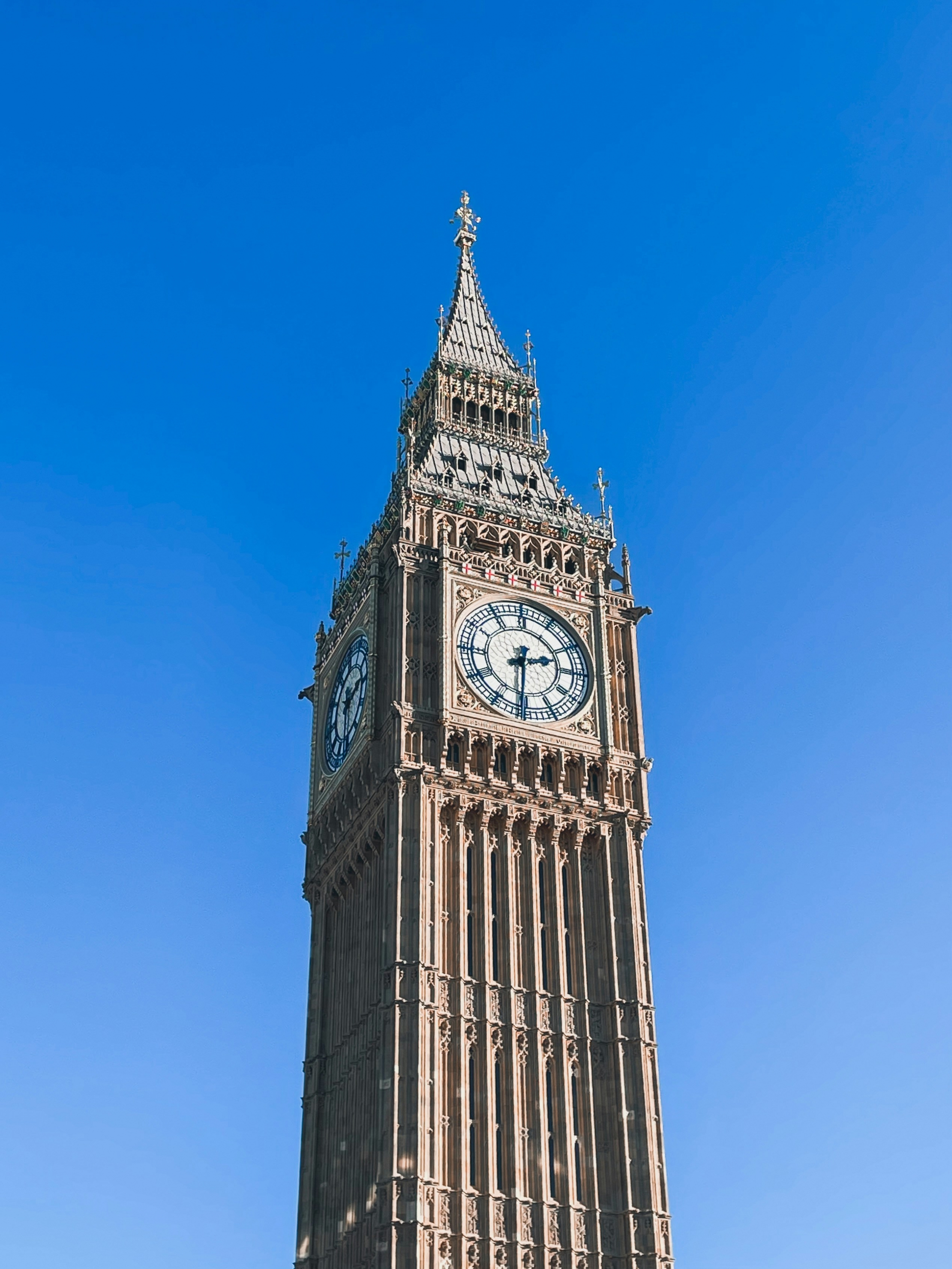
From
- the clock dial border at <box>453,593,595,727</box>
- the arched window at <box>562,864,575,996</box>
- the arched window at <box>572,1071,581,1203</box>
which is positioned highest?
the clock dial border at <box>453,593,595,727</box>

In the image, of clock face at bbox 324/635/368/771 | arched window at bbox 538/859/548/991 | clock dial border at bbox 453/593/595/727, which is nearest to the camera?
arched window at bbox 538/859/548/991

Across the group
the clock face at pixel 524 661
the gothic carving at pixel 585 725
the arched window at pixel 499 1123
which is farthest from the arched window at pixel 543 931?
the clock face at pixel 524 661

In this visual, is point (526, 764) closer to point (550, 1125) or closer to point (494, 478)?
point (550, 1125)

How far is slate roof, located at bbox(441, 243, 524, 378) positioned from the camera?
323 ft

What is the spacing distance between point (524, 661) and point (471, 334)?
2748cm

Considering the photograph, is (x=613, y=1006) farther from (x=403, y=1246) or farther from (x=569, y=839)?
(x=403, y=1246)

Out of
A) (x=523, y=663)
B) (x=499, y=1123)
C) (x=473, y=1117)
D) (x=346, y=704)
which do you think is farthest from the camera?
(x=346, y=704)

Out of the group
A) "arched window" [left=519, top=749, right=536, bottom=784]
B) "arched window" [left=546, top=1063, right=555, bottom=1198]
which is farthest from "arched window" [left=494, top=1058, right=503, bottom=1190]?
"arched window" [left=519, top=749, right=536, bottom=784]

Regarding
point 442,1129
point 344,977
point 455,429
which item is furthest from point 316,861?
point 455,429

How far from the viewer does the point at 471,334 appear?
101m

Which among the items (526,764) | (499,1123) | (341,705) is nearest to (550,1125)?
(499,1123)

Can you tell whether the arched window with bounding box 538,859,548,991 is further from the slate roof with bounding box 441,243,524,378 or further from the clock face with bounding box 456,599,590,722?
the slate roof with bounding box 441,243,524,378

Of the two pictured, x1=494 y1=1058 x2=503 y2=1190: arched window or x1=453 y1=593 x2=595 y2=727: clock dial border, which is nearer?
x1=494 y1=1058 x2=503 y2=1190: arched window

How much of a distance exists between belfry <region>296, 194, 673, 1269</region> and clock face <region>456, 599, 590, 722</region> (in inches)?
4.4
